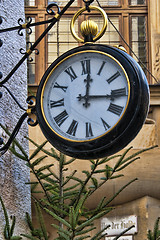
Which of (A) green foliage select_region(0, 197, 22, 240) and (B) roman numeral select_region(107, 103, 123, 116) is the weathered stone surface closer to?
(A) green foliage select_region(0, 197, 22, 240)

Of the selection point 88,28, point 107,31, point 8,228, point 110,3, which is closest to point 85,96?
point 88,28

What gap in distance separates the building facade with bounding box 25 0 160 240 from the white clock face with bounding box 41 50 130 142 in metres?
4.04

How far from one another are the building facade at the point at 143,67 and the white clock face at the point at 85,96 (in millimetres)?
4043

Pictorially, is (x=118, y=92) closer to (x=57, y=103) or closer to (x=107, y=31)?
(x=57, y=103)

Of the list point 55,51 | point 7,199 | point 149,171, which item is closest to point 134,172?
point 149,171

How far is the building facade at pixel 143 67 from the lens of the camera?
859 cm

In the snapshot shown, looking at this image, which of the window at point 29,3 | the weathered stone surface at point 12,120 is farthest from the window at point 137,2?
the weathered stone surface at point 12,120

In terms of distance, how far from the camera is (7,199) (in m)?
5.54

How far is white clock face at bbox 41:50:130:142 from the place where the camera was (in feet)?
12.9

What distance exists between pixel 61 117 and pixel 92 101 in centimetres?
22

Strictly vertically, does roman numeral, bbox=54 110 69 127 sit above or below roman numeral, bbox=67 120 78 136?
above

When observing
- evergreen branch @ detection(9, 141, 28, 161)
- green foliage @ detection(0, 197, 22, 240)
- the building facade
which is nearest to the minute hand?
green foliage @ detection(0, 197, 22, 240)

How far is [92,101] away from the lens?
13.1 feet

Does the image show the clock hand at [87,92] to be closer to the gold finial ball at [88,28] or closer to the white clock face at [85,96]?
the white clock face at [85,96]
